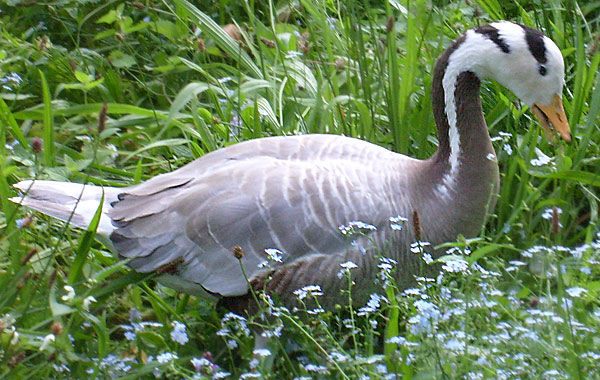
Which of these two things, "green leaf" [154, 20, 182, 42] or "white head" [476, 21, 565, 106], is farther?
"green leaf" [154, 20, 182, 42]

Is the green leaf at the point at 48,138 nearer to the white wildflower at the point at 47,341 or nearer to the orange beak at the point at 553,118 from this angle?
the white wildflower at the point at 47,341

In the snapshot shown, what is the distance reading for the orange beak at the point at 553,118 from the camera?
11.0 ft

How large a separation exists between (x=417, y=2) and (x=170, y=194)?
1.39m

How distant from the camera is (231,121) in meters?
4.12

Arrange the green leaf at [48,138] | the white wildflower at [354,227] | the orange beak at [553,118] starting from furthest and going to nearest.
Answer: the green leaf at [48,138] → the orange beak at [553,118] → the white wildflower at [354,227]

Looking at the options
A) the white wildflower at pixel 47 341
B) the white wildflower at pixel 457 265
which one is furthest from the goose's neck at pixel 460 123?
the white wildflower at pixel 47 341

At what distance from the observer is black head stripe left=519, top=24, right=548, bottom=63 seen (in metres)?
3.22

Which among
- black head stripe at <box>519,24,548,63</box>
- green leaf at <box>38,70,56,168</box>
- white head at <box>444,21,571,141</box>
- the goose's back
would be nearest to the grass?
green leaf at <box>38,70,56,168</box>

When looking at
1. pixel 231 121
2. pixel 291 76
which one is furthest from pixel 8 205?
pixel 291 76

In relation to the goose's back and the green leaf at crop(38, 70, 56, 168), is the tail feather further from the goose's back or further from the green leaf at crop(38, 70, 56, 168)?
the green leaf at crop(38, 70, 56, 168)

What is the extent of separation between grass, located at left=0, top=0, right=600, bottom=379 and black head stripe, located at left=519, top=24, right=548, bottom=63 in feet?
1.33

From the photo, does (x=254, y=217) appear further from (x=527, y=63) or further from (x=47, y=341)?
(x=527, y=63)

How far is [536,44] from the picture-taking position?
3.22 metres

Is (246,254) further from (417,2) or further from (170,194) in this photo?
(417,2)
